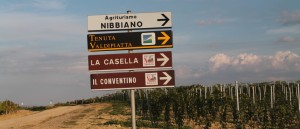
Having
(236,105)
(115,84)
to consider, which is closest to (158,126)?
(236,105)

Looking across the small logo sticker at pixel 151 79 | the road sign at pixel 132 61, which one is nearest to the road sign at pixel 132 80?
the small logo sticker at pixel 151 79

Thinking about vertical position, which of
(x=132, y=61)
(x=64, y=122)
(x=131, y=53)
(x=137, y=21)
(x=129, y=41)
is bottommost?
(x=64, y=122)

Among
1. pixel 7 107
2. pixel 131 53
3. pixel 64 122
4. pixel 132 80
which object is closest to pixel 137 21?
pixel 131 53

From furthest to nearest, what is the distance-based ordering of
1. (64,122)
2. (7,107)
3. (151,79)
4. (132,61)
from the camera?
1. (7,107)
2. (64,122)
3. (132,61)
4. (151,79)

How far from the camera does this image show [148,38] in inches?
406

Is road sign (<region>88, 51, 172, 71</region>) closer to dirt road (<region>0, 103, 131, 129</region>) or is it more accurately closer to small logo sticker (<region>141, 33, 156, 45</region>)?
small logo sticker (<region>141, 33, 156, 45</region>)

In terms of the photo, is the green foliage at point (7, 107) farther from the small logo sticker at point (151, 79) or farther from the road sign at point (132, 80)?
the small logo sticker at point (151, 79)

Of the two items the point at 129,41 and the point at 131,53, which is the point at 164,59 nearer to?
the point at 131,53

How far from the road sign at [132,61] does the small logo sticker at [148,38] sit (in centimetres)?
25

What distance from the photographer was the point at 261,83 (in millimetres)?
35406

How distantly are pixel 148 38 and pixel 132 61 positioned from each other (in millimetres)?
638

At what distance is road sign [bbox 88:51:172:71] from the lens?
33.8 feet

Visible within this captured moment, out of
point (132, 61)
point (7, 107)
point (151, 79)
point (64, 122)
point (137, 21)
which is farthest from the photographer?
point (7, 107)

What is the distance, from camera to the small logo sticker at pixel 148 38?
405 inches
